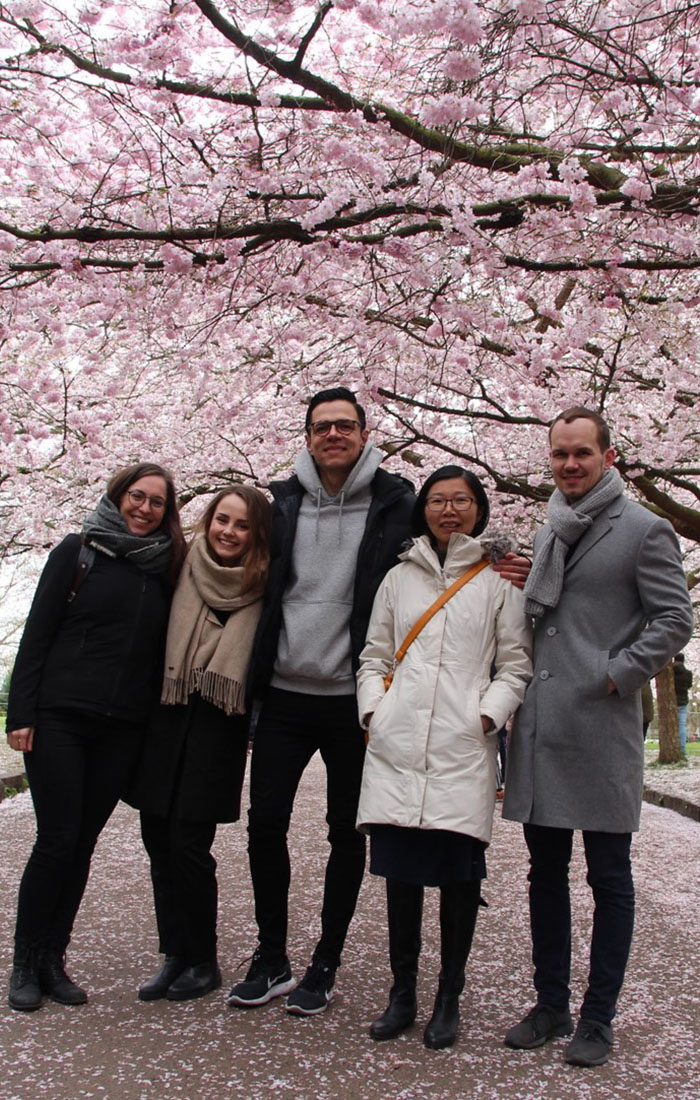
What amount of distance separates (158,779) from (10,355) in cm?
795

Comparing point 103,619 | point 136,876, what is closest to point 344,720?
point 103,619

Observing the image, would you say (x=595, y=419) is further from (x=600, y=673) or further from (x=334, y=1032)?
(x=334, y=1032)

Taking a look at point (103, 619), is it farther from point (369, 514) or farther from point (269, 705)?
point (369, 514)

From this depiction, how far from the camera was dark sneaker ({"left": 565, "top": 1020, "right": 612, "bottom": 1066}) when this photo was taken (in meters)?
2.59

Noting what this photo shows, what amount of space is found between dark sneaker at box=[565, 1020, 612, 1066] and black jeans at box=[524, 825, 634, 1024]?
0.9 inches

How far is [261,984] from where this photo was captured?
9.91ft

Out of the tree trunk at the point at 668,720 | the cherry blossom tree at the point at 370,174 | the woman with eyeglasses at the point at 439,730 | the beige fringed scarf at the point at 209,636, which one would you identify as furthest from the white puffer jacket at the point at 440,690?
the tree trunk at the point at 668,720

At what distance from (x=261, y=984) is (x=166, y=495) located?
168cm

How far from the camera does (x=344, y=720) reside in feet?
10.0

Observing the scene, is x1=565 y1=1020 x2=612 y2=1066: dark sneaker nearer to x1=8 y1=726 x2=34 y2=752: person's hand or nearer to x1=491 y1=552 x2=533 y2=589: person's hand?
x1=491 y1=552 x2=533 y2=589: person's hand

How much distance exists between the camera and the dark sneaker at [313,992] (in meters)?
2.91

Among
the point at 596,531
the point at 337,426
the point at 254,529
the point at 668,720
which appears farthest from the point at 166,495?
the point at 668,720

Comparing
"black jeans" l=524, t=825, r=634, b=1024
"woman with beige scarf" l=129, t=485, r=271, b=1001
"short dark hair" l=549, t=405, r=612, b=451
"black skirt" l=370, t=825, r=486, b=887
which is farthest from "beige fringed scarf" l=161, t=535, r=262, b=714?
"short dark hair" l=549, t=405, r=612, b=451

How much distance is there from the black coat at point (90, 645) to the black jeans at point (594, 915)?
1.38 meters
